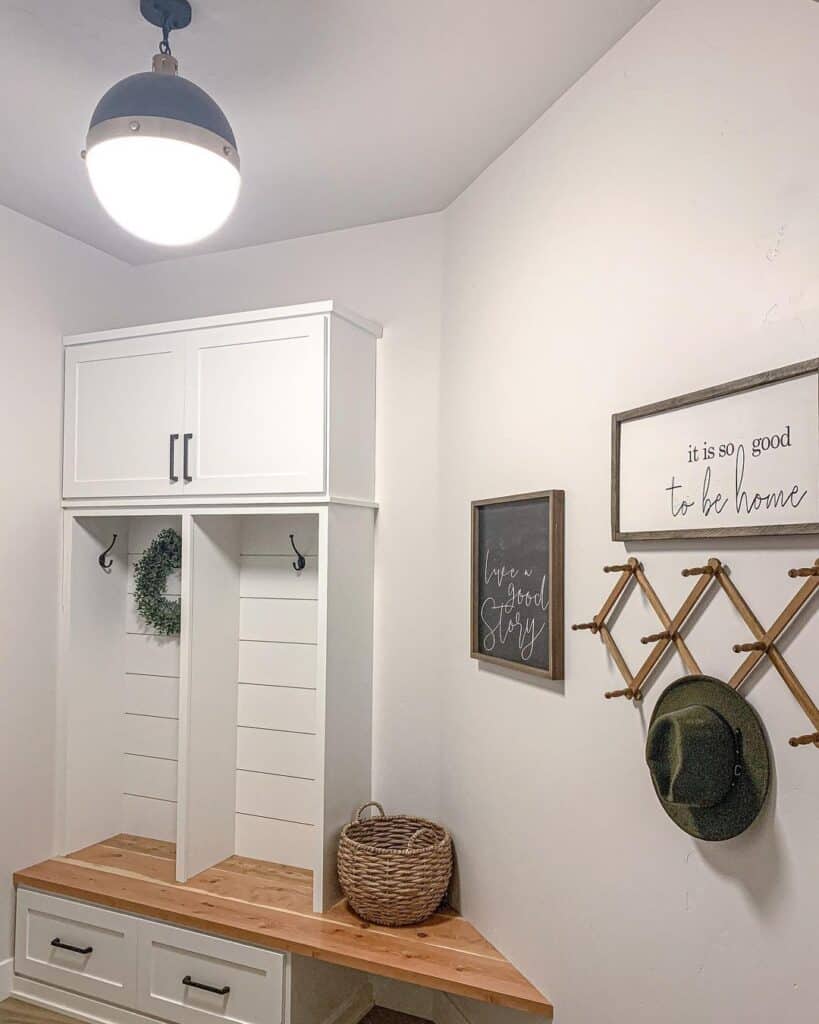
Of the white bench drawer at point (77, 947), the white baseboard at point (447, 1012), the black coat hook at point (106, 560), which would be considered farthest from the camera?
the black coat hook at point (106, 560)

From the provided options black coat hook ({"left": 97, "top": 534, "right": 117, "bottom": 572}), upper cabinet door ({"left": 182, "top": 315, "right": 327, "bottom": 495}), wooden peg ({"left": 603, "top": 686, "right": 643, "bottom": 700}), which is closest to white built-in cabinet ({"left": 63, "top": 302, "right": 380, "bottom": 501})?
upper cabinet door ({"left": 182, "top": 315, "right": 327, "bottom": 495})

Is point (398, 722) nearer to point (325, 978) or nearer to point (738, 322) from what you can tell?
point (325, 978)

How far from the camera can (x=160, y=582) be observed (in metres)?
3.06

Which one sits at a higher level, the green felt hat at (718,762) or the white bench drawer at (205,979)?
the green felt hat at (718,762)

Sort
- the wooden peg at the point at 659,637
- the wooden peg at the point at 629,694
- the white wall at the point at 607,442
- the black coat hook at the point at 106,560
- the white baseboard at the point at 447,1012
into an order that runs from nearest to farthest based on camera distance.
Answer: the white wall at the point at 607,442, the wooden peg at the point at 659,637, the wooden peg at the point at 629,694, the white baseboard at the point at 447,1012, the black coat hook at the point at 106,560

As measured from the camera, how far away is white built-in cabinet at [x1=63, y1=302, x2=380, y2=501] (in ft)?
8.20

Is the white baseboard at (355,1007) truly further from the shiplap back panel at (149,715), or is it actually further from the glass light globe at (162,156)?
the glass light globe at (162,156)

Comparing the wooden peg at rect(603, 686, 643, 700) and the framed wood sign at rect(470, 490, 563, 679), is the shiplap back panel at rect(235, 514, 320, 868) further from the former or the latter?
the wooden peg at rect(603, 686, 643, 700)

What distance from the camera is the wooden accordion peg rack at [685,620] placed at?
1.25 m

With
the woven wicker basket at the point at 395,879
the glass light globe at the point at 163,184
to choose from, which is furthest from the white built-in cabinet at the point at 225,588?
the glass light globe at the point at 163,184

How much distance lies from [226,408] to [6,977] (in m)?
2.04

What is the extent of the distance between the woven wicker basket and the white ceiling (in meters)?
2.03

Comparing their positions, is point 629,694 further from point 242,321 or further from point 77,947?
point 77,947

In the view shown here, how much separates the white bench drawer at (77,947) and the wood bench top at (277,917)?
54mm
